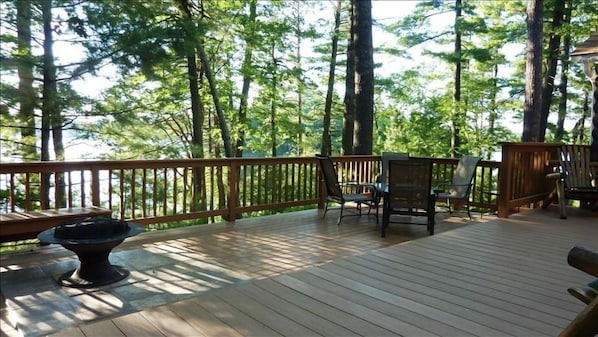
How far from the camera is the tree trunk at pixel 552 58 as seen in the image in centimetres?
1104

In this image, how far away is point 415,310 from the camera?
2520 millimetres

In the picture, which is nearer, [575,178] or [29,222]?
[29,222]

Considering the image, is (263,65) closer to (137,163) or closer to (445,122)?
(445,122)

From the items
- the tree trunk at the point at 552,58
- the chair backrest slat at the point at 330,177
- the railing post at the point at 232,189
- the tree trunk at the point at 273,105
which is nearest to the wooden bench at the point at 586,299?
the chair backrest slat at the point at 330,177

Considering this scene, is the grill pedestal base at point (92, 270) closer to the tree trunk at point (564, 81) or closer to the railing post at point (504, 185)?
the railing post at point (504, 185)

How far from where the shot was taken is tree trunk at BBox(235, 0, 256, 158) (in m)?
11.5

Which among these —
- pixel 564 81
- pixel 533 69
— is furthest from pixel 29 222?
pixel 564 81

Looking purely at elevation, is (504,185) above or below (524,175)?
below

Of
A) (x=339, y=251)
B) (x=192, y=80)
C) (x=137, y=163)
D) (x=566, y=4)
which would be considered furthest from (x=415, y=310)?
(x=566, y=4)

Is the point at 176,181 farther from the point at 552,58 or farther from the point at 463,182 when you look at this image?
the point at 552,58

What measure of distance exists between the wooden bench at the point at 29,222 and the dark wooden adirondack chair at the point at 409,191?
11.1 ft

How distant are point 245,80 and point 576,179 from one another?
386 inches

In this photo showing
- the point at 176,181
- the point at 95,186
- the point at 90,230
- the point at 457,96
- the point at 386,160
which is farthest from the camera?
the point at 457,96

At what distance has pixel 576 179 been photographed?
19.8 feet
